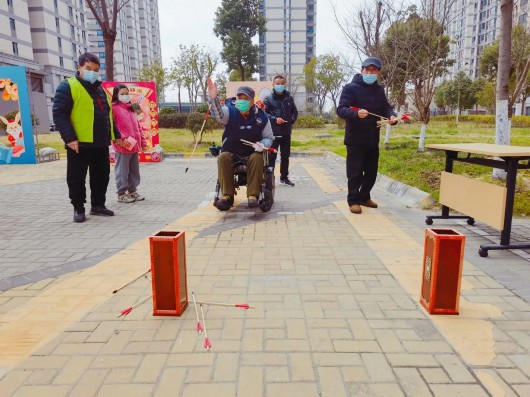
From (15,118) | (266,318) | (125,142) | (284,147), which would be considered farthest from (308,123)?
(266,318)

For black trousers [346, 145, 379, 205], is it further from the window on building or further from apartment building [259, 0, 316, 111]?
apartment building [259, 0, 316, 111]

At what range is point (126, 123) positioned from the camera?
20.8 ft

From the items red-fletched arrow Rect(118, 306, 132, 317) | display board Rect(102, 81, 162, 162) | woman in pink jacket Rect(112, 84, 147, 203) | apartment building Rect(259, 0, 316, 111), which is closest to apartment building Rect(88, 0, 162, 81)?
apartment building Rect(259, 0, 316, 111)

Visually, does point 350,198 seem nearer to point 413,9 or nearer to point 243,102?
point 243,102

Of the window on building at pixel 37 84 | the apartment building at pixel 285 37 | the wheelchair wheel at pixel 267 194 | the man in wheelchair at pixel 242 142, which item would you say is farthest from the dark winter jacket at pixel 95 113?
the apartment building at pixel 285 37

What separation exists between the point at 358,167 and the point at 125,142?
3335 millimetres

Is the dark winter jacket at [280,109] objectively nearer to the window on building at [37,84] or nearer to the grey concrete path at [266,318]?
the grey concrete path at [266,318]

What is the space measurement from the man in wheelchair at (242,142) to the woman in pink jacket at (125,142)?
164 cm

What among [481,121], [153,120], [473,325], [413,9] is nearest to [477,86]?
[481,121]

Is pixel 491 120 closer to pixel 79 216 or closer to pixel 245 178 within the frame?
pixel 245 178

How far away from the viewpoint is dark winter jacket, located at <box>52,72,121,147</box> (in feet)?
16.0

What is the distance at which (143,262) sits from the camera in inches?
147

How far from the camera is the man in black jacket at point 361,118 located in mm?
5316

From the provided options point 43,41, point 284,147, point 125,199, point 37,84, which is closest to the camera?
point 125,199
